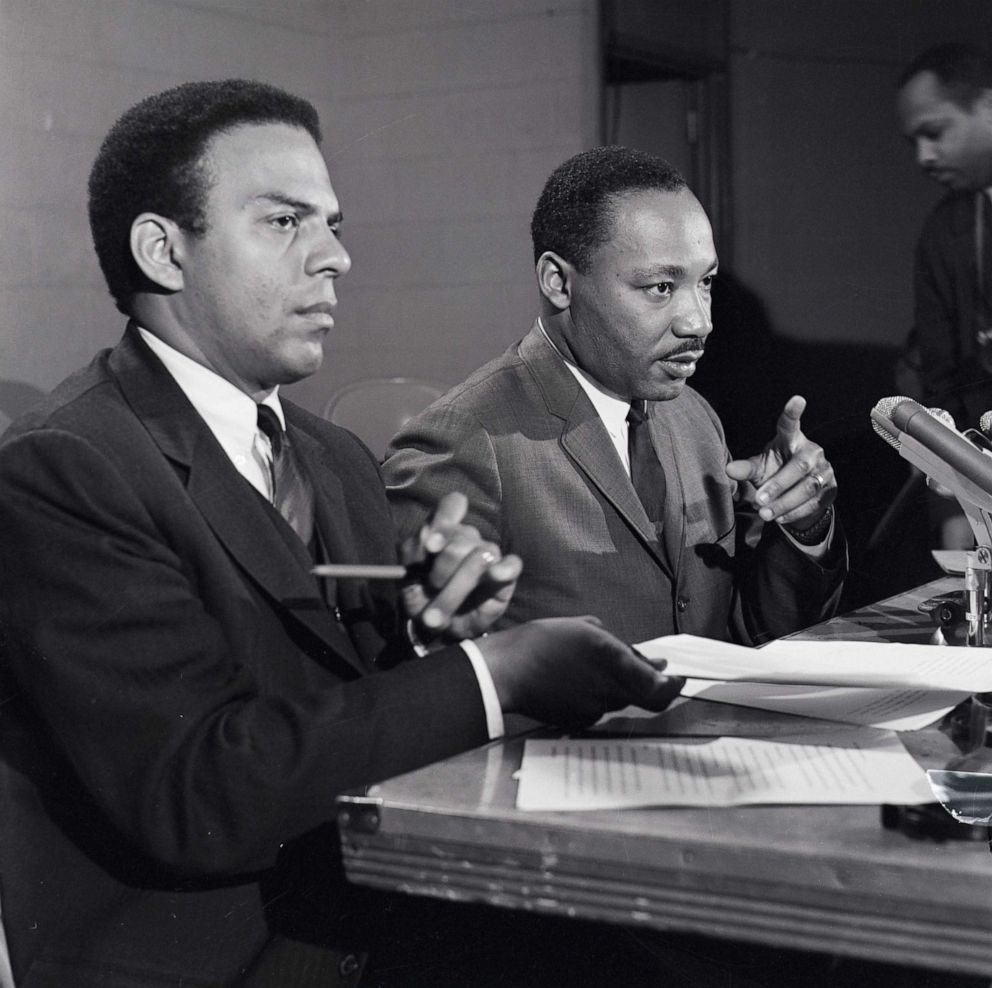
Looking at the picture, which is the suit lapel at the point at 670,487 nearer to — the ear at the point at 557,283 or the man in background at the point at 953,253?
the ear at the point at 557,283

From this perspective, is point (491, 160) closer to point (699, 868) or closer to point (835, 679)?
point (835, 679)

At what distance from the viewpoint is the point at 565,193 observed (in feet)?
5.98

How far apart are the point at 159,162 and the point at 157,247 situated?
8 centimetres

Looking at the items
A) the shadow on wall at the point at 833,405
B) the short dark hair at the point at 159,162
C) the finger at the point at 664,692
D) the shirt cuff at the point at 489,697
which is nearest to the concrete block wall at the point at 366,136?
the short dark hair at the point at 159,162

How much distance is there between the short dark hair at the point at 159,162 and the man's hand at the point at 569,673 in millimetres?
492

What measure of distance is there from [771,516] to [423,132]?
29.2 inches

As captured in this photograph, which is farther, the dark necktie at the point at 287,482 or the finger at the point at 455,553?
the dark necktie at the point at 287,482

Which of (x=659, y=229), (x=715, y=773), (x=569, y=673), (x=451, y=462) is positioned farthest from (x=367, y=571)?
(x=659, y=229)

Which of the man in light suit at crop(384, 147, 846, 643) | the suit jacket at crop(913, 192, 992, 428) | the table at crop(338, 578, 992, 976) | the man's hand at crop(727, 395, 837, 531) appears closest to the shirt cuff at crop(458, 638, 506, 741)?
the table at crop(338, 578, 992, 976)

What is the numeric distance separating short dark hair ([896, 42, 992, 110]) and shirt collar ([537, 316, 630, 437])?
5.03ft

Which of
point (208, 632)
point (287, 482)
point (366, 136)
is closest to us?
point (208, 632)

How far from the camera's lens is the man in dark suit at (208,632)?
92 centimetres

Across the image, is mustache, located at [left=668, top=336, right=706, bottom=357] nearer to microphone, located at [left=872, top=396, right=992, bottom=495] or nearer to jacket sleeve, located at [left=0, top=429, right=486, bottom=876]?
microphone, located at [left=872, top=396, right=992, bottom=495]

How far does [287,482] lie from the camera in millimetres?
1192
